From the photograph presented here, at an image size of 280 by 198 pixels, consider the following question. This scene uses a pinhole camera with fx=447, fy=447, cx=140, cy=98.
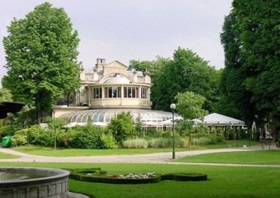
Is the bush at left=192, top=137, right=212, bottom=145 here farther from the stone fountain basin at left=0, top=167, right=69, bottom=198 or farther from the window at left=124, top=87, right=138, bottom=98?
the stone fountain basin at left=0, top=167, right=69, bottom=198

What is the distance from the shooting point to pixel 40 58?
162 ft

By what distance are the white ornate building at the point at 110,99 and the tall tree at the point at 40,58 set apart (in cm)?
465

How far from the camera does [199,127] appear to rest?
44094 millimetres

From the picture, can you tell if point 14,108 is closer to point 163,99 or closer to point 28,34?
point 28,34

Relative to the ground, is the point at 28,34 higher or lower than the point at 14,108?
higher

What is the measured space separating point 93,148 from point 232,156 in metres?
16.1

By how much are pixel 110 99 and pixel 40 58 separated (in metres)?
12.1

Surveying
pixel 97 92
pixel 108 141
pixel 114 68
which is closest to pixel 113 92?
pixel 97 92

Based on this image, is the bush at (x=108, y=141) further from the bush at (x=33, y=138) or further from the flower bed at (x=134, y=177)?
the flower bed at (x=134, y=177)

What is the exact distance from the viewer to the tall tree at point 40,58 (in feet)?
162

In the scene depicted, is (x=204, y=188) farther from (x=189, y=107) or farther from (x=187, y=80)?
(x=187, y=80)

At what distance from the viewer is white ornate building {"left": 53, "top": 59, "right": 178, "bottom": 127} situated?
171ft

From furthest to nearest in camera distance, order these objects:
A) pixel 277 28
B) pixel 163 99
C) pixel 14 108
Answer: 1. pixel 163 99
2. pixel 277 28
3. pixel 14 108

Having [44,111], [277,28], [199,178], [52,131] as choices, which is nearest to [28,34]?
[44,111]
